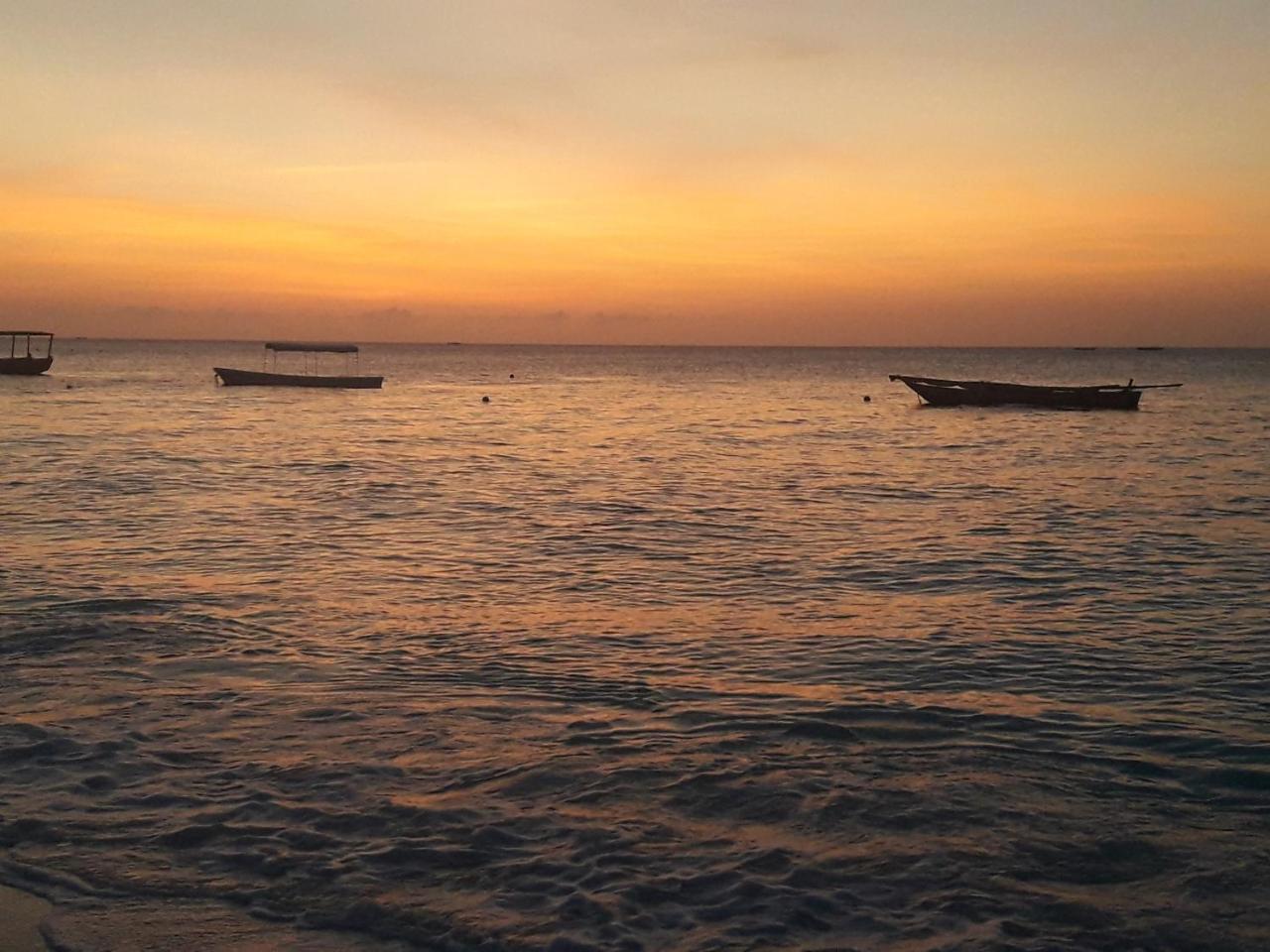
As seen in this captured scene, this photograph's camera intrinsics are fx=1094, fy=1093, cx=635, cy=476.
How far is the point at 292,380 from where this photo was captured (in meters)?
83.9

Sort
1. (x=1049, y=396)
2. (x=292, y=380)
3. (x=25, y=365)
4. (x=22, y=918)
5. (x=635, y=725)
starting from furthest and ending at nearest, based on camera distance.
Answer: (x=25, y=365)
(x=292, y=380)
(x=1049, y=396)
(x=635, y=725)
(x=22, y=918)

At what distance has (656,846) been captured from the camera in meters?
7.44

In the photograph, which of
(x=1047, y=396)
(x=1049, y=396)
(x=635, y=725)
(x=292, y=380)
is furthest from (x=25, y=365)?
(x=635, y=725)

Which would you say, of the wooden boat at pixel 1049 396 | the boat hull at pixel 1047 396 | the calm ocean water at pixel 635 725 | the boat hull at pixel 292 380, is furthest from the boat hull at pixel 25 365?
the calm ocean water at pixel 635 725

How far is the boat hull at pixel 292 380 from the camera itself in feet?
273

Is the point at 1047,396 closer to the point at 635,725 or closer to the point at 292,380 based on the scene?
the point at 292,380

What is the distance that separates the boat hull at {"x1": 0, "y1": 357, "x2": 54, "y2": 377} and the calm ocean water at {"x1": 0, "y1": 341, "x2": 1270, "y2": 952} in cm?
7913

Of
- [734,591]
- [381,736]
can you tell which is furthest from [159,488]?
[381,736]

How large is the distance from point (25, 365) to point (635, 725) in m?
100

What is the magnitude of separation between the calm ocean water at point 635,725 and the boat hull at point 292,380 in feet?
196

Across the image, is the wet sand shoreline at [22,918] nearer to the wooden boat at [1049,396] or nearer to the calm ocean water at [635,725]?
the calm ocean water at [635,725]

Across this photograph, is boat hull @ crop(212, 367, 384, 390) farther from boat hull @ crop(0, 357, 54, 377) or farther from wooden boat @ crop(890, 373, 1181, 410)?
wooden boat @ crop(890, 373, 1181, 410)

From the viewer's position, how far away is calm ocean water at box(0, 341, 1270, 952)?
666 cm

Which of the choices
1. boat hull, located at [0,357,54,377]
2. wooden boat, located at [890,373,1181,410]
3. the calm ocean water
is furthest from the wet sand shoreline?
boat hull, located at [0,357,54,377]
